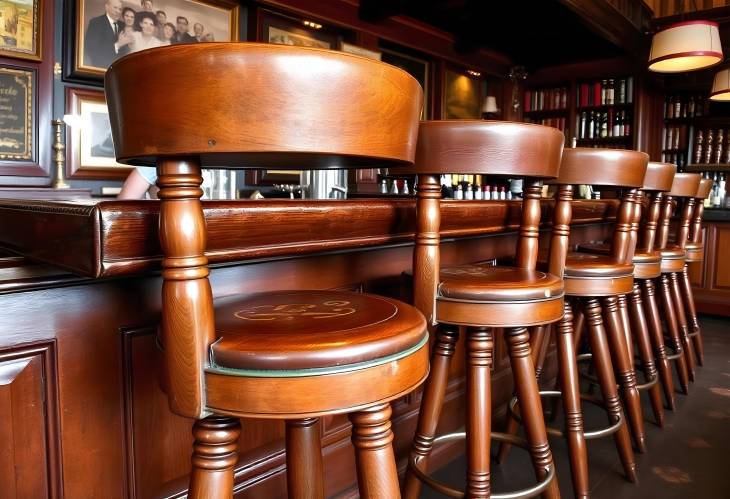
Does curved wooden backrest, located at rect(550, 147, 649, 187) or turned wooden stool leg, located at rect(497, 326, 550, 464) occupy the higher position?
curved wooden backrest, located at rect(550, 147, 649, 187)

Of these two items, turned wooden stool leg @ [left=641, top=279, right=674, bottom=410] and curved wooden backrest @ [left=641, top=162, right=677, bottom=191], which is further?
turned wooden stool leg @ [left=641, top=279, right=674, bottom=410]

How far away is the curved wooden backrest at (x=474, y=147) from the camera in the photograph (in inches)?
44.0

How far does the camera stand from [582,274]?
5.51ft

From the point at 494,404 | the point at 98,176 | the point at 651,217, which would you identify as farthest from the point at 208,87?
the point at 98,176

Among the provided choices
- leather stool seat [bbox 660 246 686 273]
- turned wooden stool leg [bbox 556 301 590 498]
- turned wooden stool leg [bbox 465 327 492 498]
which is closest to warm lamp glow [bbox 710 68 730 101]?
Answer: leather stool seat [bbox 660 246 686 273]

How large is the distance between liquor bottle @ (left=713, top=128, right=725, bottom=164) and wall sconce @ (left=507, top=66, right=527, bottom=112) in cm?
214

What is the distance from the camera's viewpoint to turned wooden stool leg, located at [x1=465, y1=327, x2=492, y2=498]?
47.4 inches

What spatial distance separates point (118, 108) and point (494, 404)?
1.89 metres

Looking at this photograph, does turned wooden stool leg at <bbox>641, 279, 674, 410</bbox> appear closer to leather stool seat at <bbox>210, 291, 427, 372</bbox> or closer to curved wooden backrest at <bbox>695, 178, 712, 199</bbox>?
curved wooden backrest at <bbox>695, 178, 712, 199</bbox>

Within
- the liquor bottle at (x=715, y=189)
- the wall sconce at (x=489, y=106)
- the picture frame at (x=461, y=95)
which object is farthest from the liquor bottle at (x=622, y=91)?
the picture frame at (x=461, y=95)

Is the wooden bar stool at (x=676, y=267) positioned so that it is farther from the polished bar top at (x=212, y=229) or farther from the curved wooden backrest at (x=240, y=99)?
the curved wooden backrest at (x=240, y=99)

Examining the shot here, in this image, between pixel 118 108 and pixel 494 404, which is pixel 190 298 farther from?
pixel 494 404

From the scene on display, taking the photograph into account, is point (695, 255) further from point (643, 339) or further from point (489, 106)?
point (489, 106)

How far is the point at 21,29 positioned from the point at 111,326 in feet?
9.96
